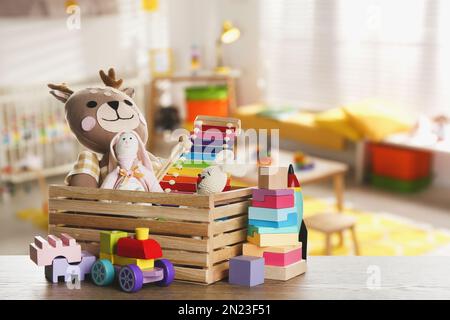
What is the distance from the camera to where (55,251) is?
1.25 metres

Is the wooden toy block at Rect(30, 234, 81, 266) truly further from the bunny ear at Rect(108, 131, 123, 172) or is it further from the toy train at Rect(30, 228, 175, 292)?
the bunny ear at Rect(108, 131, 123, 172)

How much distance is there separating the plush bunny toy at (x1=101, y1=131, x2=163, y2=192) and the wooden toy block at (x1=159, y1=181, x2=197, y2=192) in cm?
3

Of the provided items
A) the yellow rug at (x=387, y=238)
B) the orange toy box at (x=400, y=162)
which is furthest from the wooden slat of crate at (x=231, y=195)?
the orange toy box at (x=400, y=162)

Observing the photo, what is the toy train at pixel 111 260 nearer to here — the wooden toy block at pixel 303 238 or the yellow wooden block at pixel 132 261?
the yellow wooden block at pixel 132 261

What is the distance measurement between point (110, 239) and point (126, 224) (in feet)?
0.14

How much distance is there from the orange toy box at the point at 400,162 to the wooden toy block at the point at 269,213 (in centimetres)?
380

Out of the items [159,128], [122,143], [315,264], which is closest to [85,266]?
[122,143]

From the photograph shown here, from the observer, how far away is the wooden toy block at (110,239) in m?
1.25

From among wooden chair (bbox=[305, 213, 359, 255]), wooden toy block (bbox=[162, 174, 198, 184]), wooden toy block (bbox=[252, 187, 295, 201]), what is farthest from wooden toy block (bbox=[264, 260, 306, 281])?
wooden chair (bbox=[305, 213, 359, 255])

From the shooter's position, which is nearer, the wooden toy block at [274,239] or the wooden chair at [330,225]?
the wooden toy block at [274,239]

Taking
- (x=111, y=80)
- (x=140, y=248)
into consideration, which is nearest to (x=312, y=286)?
(x=140, y=248)

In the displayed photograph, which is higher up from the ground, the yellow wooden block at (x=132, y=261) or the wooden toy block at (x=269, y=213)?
the wooden toy block at (x=269, y=213)

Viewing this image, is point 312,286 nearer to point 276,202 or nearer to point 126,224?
point 276,202

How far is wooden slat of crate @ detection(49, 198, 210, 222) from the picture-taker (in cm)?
124
